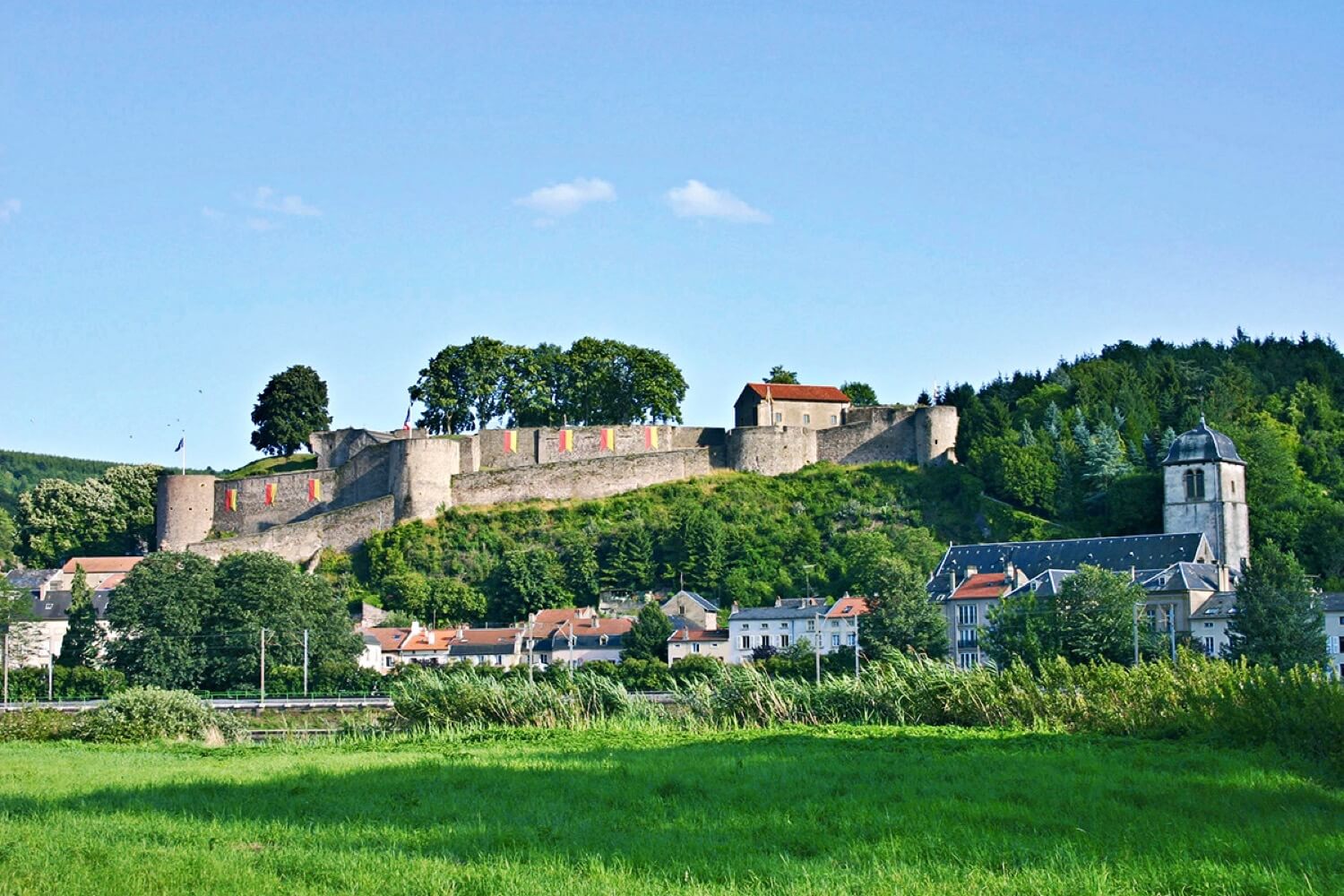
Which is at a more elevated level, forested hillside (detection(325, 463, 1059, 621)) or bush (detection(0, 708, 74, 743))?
forested hillside (detection(325, 463, 1059, 621))

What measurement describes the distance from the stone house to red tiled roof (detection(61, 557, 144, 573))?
29264 millimetres

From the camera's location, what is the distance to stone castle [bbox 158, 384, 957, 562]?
72.7m

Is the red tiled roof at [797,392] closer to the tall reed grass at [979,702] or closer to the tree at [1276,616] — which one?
the tree at [1276,616]

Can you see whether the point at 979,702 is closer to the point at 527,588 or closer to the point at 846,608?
the point at 846,608

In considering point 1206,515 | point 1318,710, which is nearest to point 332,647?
point 1206,515

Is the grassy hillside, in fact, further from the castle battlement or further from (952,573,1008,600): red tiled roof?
(952,573,1008,600): red tiled roof

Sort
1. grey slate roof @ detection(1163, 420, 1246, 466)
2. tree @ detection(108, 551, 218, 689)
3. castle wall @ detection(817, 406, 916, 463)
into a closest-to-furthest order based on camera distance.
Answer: tree @ detection(108, 551, 218, 689)
grey slate roof @ detection(1163, 420, 1246, 466)
castle wall @ detection(817, 406, 916, 463)

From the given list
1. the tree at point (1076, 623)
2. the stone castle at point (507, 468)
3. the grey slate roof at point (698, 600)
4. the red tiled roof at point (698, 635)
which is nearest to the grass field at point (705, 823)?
the tree at point (1076, 623)

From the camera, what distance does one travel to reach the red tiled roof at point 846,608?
61.6 meters

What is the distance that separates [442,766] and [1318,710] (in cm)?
955

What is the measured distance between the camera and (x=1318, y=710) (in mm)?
17562

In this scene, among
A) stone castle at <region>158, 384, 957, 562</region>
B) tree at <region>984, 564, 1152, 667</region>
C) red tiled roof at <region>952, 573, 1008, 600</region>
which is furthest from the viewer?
stone castle at <region>158, 384, 957, 562</region>

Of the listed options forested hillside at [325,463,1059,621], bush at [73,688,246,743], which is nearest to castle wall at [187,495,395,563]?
forested hillside at [325,463,1059,621]

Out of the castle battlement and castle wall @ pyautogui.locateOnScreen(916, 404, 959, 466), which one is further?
castle wall @ pyautogui.locateOnScreen(916, 404, 959, 466)
